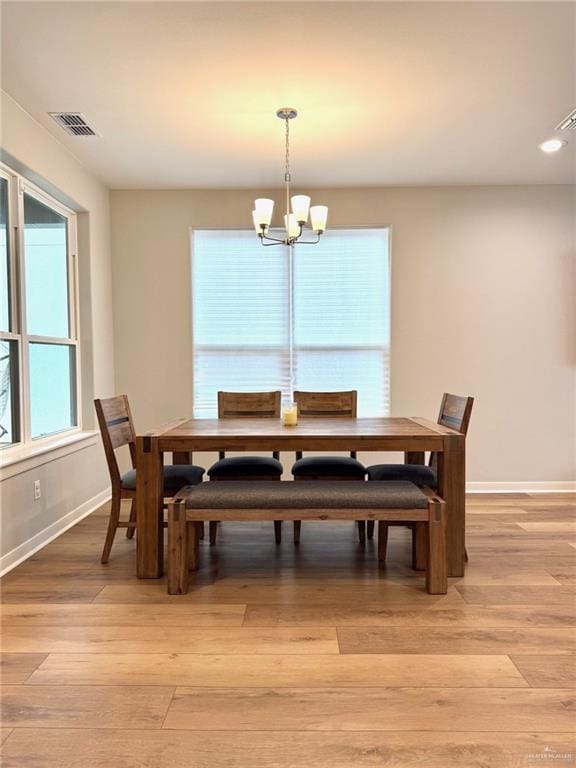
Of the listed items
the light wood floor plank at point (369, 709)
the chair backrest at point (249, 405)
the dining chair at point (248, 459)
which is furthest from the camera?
the chair backrest at point (249, 405)

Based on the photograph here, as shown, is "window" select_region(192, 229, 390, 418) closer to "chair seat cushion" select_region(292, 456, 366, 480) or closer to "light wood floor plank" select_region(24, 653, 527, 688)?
"chair seat cushion" select_region(292, 456, 366, 480)

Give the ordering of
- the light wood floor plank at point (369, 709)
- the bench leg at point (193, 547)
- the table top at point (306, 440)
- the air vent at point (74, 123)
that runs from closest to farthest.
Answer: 1. the light wood floor plank at point (369, 709)
2. the table top at point (306, 440)
3. the bench leg at point (193, 547)
4. the air vent at point (74, 123)

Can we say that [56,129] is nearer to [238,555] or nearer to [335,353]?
[335,353]

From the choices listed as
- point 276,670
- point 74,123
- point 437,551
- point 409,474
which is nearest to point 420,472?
point 409,474

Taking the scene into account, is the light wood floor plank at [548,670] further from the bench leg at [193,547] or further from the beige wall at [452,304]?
the beige wall at [452,304]

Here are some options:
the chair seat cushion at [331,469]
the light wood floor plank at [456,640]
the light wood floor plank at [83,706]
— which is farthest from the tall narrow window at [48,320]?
the light wood floor plank at [456,640]

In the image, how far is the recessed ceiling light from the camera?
331cm

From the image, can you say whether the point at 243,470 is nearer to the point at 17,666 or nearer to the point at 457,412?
the point at 457,412

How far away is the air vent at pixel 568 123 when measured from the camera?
297cm

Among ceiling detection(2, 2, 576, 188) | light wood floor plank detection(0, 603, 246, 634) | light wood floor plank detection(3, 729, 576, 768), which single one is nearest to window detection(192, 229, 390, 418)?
ceiling detection(2, 2, 576, 188)

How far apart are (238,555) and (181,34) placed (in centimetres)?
263

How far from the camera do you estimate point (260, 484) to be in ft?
8.15

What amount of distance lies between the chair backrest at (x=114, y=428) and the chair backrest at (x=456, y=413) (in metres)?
1.73

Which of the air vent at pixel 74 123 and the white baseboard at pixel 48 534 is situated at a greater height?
the air vent at pixel 74 123
